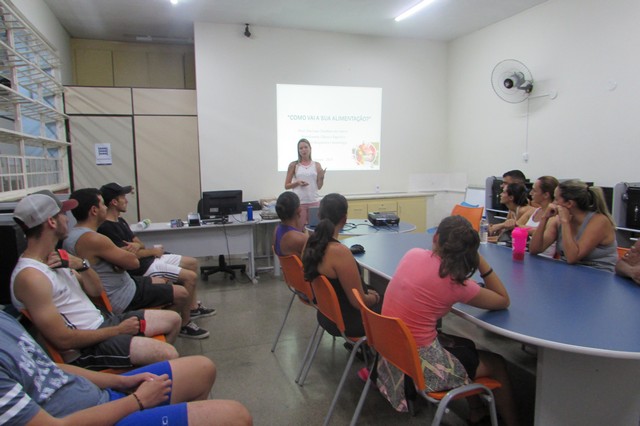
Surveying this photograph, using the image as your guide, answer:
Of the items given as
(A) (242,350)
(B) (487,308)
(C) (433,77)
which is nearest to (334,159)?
(C) (433,77)

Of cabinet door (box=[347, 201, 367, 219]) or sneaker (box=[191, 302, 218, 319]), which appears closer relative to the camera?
sneaker (box=[191, 302, 218, 319])

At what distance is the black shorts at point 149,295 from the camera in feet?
8.62

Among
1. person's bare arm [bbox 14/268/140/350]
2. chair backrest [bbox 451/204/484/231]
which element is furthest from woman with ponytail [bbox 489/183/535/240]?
person's bare arm [bbox 14/268/140/350]

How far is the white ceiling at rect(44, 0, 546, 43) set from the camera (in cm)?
501

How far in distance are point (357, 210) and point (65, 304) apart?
4.68 m

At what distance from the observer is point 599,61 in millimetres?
4371

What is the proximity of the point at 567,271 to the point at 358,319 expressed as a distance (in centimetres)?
118

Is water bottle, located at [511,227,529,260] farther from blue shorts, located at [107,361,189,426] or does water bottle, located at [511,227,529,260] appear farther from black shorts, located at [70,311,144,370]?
black shorts, located at [70,311,144,370]

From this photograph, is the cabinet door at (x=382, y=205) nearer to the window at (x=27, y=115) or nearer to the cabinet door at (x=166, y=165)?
the cabinet door at (x=166, y=165)

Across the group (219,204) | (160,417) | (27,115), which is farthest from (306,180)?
(160,417)

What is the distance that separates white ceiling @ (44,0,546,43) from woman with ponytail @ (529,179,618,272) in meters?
3.73

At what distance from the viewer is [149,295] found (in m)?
2.69

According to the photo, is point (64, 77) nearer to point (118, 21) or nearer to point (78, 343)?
point (118, 21)

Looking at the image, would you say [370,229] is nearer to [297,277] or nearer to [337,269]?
[297,277]
